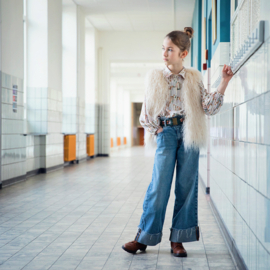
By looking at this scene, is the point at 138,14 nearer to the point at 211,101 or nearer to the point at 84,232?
the point at 84,232

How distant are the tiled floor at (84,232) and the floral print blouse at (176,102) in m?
0.78

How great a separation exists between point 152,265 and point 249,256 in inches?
22.2

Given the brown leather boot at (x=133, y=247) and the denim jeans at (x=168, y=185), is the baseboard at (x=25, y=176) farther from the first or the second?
the denim jeans at (x=168, y=185)

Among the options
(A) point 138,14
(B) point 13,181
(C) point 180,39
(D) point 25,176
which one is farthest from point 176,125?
(A) point 138,14

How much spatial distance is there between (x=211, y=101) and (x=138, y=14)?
7.63 meters

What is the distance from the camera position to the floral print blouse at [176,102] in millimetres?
2062

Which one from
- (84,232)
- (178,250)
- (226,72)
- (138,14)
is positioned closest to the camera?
(226,72)

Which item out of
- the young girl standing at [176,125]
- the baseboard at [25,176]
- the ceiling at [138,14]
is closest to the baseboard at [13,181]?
the baseboard at [25,176]

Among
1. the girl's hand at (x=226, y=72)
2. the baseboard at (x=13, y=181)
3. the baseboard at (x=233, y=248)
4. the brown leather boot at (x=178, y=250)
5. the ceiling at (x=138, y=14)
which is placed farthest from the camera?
the ceiling at (x=138, y=14)

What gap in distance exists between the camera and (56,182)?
5.32m

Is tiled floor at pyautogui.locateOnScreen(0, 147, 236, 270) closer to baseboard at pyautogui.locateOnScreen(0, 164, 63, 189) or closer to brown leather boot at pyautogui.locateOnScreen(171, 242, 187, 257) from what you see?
brown leather boot at pyautogui.locateOnScreen(171, 242, 187, 257)

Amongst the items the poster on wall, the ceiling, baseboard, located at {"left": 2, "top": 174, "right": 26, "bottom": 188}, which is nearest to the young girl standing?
baseboard, located at {"left": 2, "top": 174, "right": 26, "bottom": 188}

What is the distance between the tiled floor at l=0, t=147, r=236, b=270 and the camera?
6.70 ft

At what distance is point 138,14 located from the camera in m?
9.13
